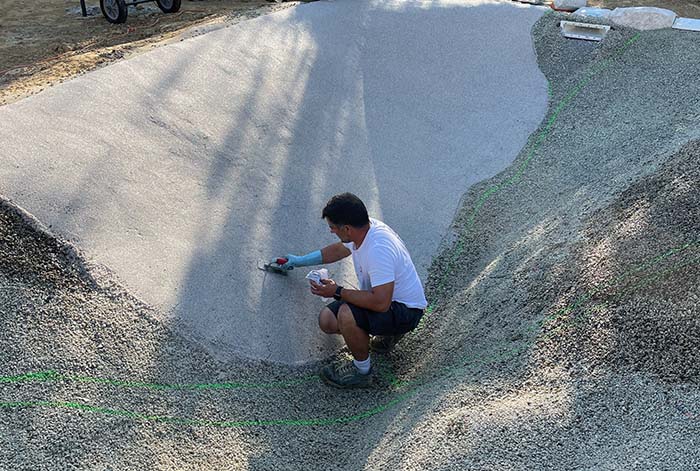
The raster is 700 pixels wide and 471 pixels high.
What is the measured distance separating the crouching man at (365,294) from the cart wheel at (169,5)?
24.8ft

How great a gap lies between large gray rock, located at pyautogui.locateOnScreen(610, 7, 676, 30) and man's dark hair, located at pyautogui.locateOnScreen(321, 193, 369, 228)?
5771mm

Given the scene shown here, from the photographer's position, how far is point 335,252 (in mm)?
4289

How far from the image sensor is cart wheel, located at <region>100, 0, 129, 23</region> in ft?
32.8

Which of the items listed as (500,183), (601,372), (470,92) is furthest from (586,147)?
(601,372)

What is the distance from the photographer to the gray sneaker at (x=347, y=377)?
156 inches

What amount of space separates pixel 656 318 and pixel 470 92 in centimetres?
431

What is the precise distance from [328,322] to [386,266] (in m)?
0.52

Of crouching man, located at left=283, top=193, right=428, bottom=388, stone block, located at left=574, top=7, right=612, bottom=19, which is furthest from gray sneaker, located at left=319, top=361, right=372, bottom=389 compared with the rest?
stone block, located at left=574, top=7, right=612, bottom=19

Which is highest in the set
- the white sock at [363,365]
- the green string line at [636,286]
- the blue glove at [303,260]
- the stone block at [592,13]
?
the stone block at [592,13]

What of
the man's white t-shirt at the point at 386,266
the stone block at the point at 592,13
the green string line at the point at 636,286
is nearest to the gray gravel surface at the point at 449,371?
the green string line at the point at 636,286

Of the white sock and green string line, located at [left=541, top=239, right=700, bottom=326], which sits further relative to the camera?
the white sock

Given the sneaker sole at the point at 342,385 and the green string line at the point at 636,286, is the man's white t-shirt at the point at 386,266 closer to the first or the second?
the sneaker sole at the point at 342,385

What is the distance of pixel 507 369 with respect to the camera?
11.6 ft

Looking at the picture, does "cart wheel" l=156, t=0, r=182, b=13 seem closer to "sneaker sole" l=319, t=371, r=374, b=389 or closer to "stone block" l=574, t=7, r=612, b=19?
"stone block" l=574, t=7, r=612, b=19
